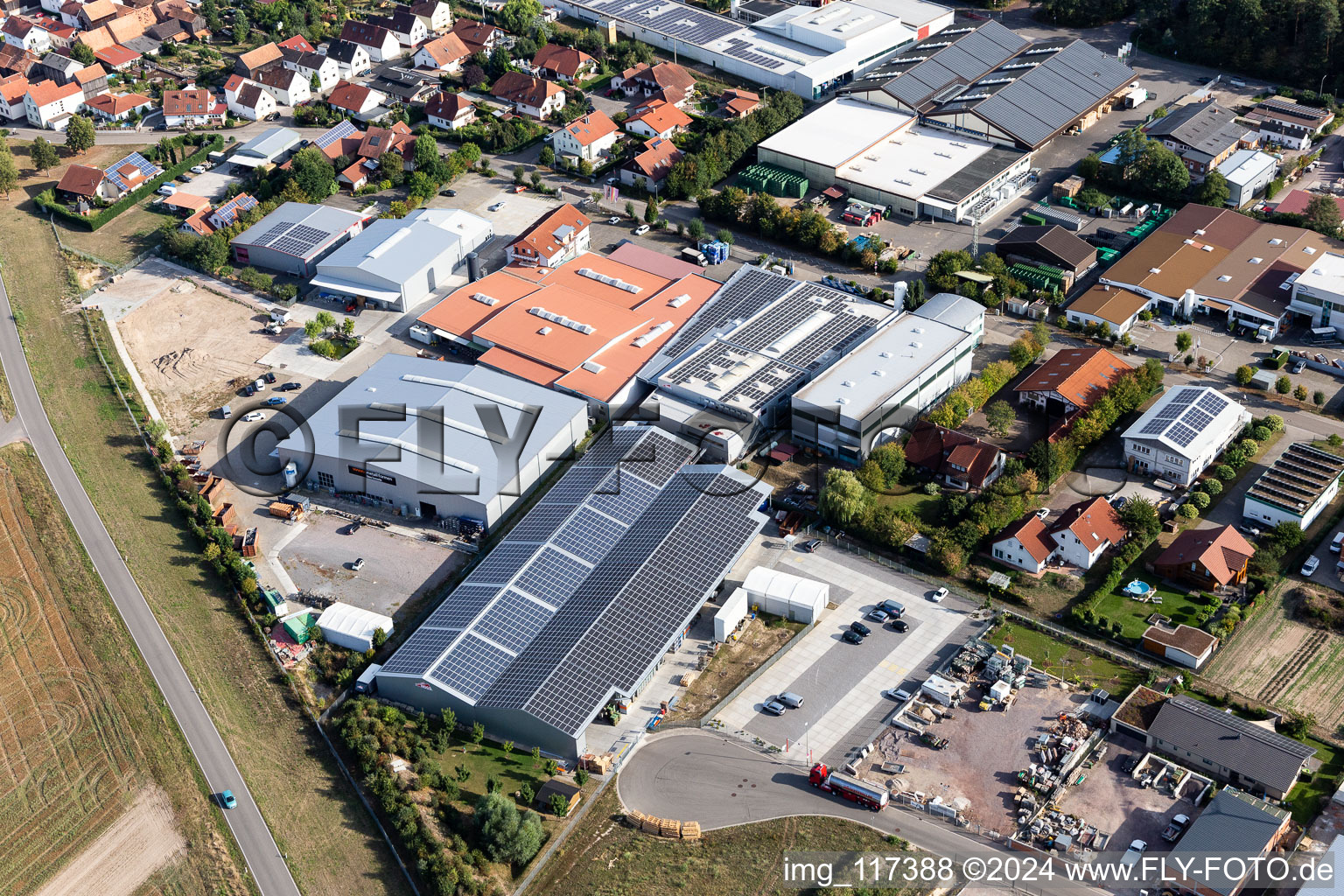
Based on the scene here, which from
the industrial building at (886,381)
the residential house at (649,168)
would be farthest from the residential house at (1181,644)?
the residential house at (649,168)

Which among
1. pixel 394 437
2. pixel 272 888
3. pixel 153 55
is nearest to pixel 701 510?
pixel 394 437

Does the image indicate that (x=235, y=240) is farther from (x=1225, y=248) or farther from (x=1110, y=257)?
(x=1225, y=248)

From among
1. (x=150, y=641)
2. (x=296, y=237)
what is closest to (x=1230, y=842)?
(x=150, y=641)

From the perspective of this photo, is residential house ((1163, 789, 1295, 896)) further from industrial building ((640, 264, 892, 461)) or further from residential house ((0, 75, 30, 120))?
residential house ((0, 75, 30, 120))

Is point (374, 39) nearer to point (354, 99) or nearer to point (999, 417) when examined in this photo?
point (354, 99)

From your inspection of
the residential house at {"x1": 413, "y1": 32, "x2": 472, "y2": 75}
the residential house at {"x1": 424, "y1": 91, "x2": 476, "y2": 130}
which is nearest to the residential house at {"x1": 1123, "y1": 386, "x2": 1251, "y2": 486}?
the residential house at {"x1": 424, "y1": 91, "x2": 476, "y2": 130}
